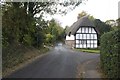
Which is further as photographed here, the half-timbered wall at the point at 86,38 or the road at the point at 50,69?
the half-timbered wall at the point at 86,38

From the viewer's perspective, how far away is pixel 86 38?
68438mm

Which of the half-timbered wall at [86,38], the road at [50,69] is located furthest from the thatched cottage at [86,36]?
the road at [50,69]

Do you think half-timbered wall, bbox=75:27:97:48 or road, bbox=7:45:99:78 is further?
half-timbered wall, bbox=75:27:97:48

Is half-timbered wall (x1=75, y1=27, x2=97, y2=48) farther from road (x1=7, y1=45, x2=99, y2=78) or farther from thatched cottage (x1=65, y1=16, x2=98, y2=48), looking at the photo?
road (x1=7, y1=45, x2=99, y2=78)

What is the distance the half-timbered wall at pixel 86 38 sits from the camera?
224ft

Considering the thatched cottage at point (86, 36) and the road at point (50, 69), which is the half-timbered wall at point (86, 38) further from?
the road at point (50, 69)

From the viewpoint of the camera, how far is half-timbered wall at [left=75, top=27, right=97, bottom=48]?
224 feet

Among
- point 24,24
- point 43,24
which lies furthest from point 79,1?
point 24,24

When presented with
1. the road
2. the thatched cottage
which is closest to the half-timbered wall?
the thatched cottage

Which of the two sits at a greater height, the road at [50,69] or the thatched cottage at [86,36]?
the thatched cottage at [86,36]

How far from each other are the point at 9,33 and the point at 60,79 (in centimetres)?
1053

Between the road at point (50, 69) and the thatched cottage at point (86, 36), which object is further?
the thatched cottage at point (86, 36)

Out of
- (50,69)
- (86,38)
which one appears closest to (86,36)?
(86,38)

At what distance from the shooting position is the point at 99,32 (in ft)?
225
